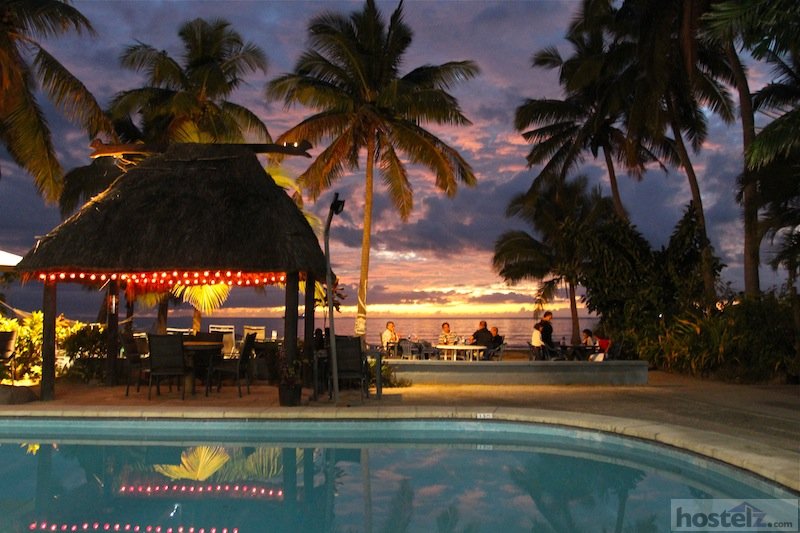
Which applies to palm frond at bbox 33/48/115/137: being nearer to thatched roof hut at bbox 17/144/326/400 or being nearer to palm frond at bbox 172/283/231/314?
thatched roof hut at bbox 17/144/326/400

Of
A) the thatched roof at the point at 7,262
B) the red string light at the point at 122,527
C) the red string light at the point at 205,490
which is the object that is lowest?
the red string light at the point at 122,527

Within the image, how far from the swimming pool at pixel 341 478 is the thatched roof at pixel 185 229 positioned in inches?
101

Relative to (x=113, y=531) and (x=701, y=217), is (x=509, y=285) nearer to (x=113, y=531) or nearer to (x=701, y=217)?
(x=701, y=217)

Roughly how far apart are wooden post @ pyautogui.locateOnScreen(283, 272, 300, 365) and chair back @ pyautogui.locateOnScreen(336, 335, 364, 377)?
0.69 meters

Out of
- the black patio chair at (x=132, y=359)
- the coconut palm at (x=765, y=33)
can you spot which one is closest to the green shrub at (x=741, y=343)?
the coconut palm at (x=765, y=33)

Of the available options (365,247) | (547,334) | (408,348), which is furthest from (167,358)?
(365,247)

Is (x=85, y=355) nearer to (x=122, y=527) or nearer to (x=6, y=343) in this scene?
(x=6, y=343)

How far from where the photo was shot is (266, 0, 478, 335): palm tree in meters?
19.2

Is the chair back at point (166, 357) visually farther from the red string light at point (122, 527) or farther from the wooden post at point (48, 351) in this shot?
the red string light at point (122, 527)

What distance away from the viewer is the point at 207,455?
8.86 meters

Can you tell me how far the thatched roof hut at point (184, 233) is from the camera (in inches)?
457

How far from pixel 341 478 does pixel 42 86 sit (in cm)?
1130

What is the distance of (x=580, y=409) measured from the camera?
11172 mm

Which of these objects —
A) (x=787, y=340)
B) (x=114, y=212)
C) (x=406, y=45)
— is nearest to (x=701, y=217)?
(x=787, y=340)
